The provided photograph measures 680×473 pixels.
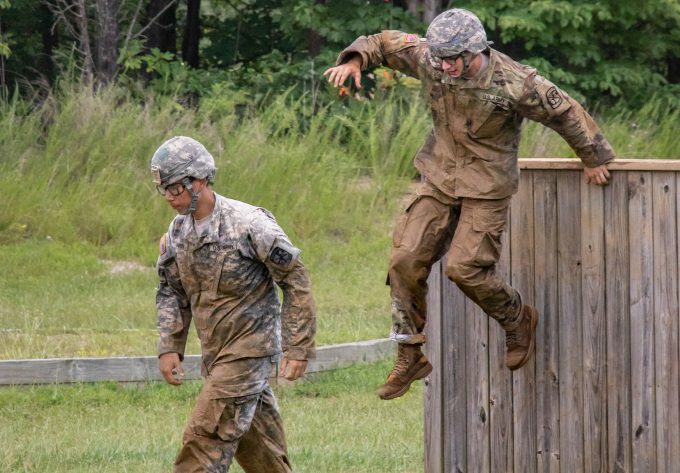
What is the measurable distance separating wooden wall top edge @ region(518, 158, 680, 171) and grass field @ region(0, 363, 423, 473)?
2084mm

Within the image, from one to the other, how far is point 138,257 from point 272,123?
4.03m

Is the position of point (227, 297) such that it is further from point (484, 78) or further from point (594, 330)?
point (594, 330)

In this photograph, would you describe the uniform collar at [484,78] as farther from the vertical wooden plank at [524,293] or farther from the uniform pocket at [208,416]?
the uniform pocket at [208,416]

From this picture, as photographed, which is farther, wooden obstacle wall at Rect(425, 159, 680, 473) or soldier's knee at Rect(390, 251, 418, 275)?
soldier's knee at Rect(390, 251, 418, 275)

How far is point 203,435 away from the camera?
6.03 metres

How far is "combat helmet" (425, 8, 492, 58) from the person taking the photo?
614cm

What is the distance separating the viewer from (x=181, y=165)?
5.95 m

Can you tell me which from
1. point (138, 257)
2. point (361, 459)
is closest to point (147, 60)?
point (138, 257)

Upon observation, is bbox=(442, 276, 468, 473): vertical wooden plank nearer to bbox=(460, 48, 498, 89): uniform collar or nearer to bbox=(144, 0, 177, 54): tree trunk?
bbox=(460, 48, 498, 89): uniform collar

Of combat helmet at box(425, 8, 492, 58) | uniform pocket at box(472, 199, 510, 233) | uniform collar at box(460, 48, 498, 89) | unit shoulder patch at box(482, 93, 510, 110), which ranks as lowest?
uniform pocket at box(472, 199, 510, 233)

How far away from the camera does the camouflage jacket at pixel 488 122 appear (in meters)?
6.27

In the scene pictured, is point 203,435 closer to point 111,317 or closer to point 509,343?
point 509,343

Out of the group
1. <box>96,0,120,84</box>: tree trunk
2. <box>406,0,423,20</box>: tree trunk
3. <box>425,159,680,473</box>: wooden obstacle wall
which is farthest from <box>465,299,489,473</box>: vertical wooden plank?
<box>406,0,423,20</box>: tree trunk

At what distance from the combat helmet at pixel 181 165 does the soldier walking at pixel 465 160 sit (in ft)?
2.77
